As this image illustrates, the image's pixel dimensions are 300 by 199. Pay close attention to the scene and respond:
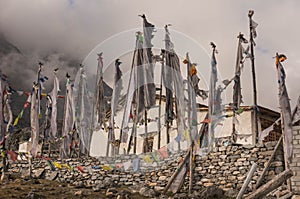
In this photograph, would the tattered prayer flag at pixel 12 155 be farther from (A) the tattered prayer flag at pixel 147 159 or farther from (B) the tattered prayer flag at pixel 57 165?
(A) the tattered prayer flag at pixel 147 159

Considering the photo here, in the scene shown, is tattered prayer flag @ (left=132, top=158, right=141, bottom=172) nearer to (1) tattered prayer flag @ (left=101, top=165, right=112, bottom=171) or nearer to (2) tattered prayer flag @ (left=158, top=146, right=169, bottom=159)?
(2) tattered prayer flag @ (left=158, top=146, right=169, bottom=159)

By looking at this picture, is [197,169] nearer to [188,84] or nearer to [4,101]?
[188,84]

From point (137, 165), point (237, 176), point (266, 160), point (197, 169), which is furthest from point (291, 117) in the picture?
point (137, 165)

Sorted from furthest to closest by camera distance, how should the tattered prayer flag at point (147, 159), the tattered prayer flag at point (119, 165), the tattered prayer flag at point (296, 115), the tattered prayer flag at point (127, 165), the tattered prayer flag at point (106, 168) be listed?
the tattered prayer flag at point (106, 168), the tattered prayer flag at point (119, 165), the tattered prayer flag at point (127, 165), the tattered prayer flag at point (147, 159), the tattered prayer flag at point (296, 115)

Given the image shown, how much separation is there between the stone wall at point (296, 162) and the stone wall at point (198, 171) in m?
0.56

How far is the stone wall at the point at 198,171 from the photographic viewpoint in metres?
13.2

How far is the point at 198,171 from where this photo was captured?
1448cm

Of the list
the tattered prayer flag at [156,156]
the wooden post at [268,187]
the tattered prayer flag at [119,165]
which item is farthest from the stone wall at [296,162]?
the tattered prayer flag at [119,165]

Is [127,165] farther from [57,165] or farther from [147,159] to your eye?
[57,165]

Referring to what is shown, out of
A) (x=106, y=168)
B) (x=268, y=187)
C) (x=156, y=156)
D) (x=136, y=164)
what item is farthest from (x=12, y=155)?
(x=268, y=187)

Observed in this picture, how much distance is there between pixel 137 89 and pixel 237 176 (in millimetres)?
7363

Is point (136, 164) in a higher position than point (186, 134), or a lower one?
lower

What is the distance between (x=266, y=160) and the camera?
1302cm

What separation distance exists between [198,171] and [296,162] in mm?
4032
